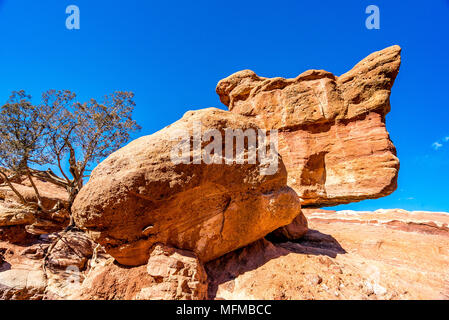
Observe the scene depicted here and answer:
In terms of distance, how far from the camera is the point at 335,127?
32.4ft

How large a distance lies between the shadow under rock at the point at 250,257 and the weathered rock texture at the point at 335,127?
15.9ft

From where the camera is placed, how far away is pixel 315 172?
9953 mm

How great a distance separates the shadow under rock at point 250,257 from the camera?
3795mm

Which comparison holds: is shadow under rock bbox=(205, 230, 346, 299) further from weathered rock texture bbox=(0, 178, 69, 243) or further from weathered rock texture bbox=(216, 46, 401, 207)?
weathered rock texture bbox=(0, 178, 69, 243)

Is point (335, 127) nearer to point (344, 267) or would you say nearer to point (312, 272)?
point (344, 267)

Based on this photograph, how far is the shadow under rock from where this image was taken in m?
3.79

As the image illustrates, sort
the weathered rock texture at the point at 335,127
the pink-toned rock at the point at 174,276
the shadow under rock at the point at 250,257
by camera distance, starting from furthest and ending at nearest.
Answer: the weathered rock texture at the point at 335,127 → the shadow under rock at the point at 250,257 → the pink-toned rock at the point at 174,276

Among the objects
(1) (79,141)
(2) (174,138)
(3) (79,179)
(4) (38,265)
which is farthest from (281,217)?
(1) (79,141)

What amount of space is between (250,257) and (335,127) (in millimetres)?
8449

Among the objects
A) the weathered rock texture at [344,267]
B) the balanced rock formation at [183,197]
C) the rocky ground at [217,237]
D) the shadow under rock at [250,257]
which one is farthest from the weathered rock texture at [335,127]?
the balanced rock formation at [183,197]

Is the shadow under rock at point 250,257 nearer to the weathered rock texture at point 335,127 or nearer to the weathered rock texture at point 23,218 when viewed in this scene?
the weathered rock texture at point 335,127

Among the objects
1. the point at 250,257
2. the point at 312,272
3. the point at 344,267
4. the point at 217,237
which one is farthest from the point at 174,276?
the point at 344,267

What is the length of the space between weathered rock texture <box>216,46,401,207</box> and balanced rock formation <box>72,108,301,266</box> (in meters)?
6.11

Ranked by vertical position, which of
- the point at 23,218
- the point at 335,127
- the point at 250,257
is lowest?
the point at 250,257
